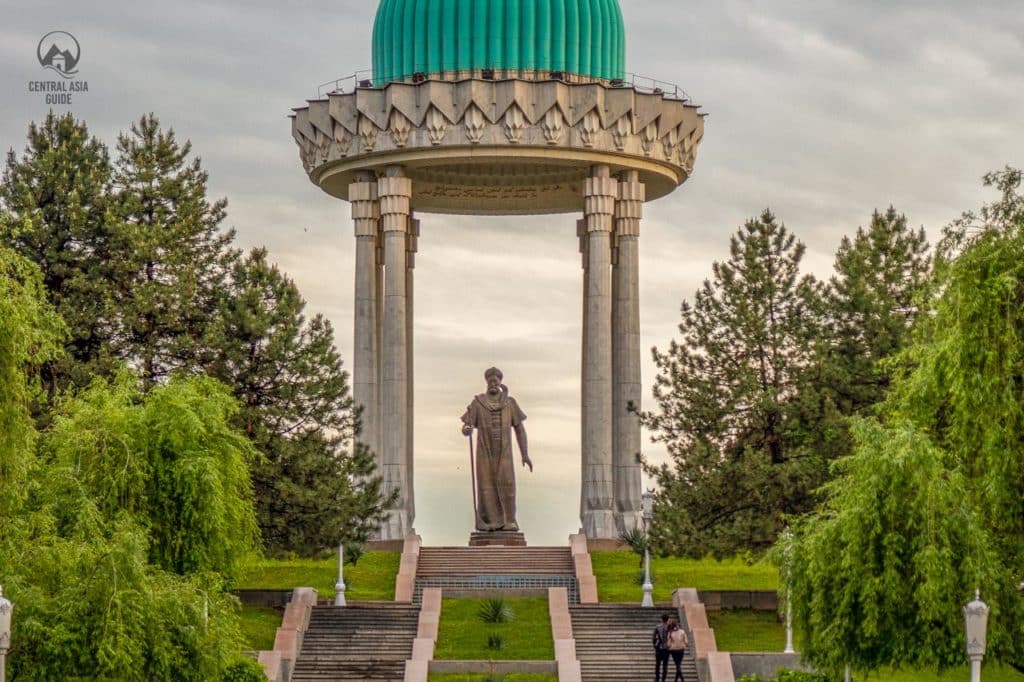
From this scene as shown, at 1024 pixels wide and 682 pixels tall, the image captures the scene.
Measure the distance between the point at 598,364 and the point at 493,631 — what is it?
1527 cm

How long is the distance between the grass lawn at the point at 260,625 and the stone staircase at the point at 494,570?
389 centimetres

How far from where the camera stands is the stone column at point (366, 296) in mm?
57406

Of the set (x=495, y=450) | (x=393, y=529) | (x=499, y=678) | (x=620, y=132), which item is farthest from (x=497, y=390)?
(x=499, y=678)

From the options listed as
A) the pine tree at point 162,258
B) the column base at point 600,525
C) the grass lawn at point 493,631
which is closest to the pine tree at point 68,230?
the pine tree at point 162,258

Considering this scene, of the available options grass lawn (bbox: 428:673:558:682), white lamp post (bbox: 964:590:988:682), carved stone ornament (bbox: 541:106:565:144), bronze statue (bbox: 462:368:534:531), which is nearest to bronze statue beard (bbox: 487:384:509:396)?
bronze statue (bbox: 462:368:534:531)

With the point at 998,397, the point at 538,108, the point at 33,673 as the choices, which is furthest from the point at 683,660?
the point at 538,108

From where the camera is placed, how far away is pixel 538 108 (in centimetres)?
5509

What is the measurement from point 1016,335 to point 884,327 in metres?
13.8

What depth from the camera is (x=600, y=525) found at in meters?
55.2

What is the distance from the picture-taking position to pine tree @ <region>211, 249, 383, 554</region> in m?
44.4

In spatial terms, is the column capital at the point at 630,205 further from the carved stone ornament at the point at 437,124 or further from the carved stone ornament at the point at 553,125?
the carved stone ornament at the point at 437,124

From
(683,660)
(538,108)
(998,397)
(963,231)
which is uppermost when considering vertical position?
(538,108)

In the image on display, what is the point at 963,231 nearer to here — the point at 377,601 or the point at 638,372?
the point at 377,601

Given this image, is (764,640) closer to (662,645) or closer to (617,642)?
(617,642)
